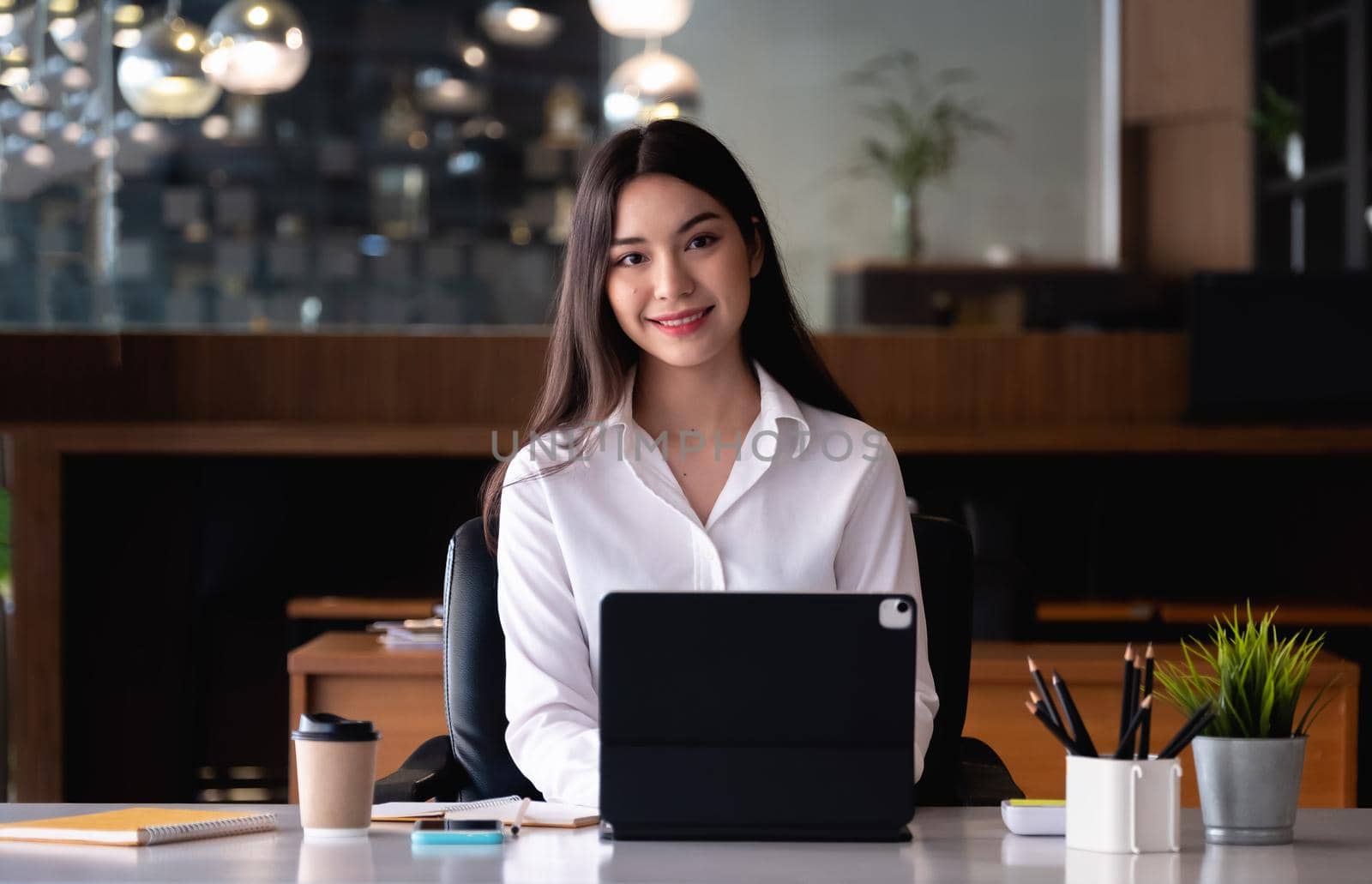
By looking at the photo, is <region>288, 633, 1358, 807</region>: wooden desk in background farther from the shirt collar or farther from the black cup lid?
the black cup lid

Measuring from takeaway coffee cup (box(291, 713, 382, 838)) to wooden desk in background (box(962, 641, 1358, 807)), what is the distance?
5.03 ft

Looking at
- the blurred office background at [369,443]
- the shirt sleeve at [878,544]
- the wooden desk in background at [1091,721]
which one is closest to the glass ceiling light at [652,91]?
the blurred office background at [369,443]

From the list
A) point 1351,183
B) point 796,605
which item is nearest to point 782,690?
point 796,605

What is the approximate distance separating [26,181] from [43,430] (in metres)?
0.91

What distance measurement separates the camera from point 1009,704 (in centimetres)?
288

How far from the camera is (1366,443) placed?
183 inches

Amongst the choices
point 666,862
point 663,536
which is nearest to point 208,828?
point 666,862

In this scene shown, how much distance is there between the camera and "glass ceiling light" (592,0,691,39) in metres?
5.58

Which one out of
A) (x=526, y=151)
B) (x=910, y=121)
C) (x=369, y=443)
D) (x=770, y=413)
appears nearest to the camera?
(x=770, y=413)

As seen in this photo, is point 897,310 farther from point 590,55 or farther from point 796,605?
point 796,605

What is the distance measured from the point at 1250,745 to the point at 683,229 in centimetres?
80

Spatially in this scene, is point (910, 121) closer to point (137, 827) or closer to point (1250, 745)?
point (1250, 745)

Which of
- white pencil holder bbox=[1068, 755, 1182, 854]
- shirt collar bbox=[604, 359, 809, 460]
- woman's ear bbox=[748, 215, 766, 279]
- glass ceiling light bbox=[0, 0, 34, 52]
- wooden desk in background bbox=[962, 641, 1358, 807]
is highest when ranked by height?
glass ceiling light bbox=[0, 0, 34, 52]

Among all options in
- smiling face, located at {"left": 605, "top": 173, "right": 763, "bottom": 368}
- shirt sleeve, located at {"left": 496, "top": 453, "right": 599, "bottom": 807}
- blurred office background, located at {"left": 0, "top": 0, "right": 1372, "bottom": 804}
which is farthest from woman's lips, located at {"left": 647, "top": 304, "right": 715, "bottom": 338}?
blurred office background, located at {"left": 0, "top": 0, "right": 1372, "bottom": 804}
